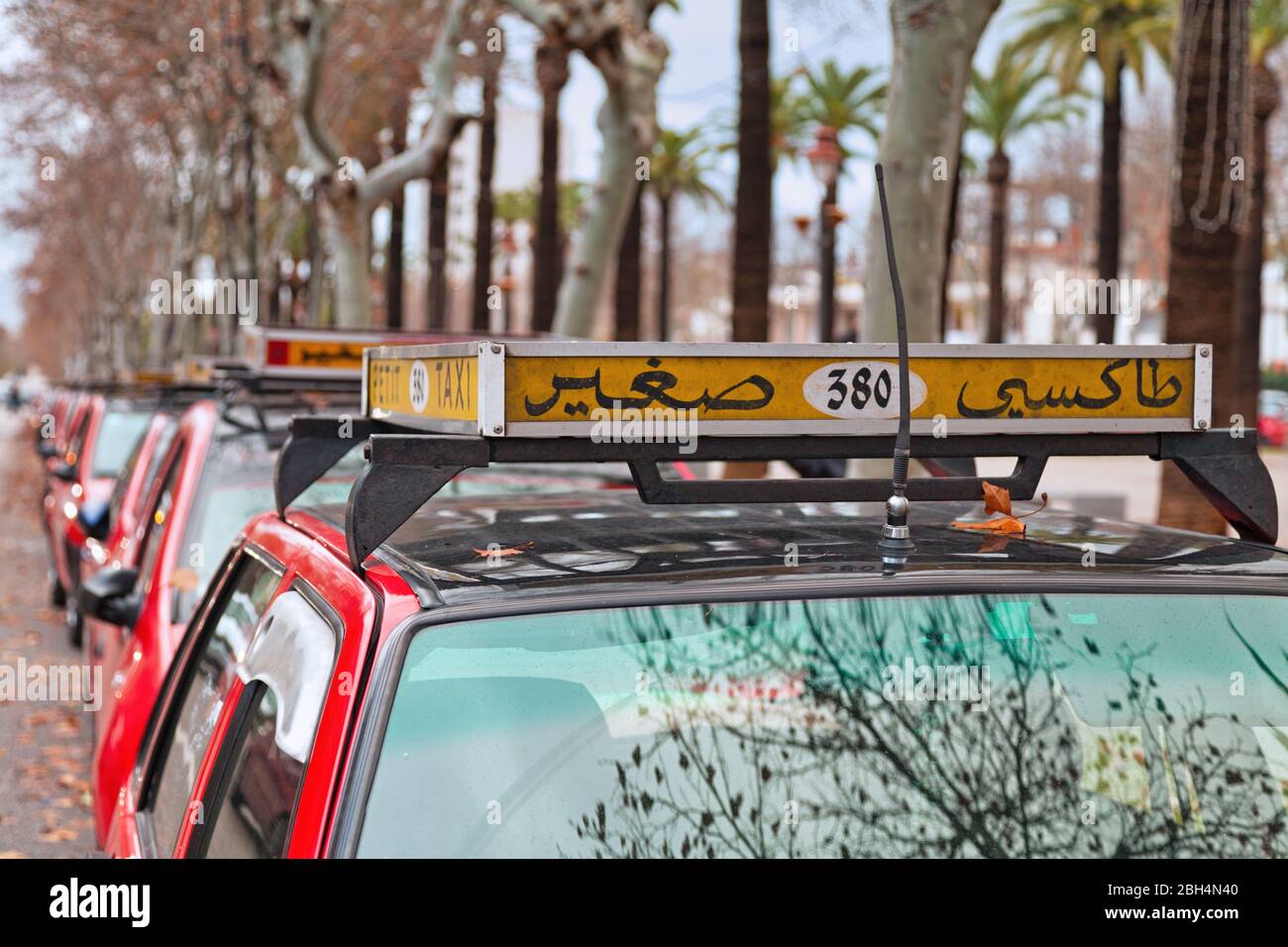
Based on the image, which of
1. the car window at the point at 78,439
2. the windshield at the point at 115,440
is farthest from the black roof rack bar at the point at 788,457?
the car window at the point at 78,439

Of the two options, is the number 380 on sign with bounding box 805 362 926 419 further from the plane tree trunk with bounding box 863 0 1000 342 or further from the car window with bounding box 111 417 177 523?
the plane tree trunk with bounding box 863 0 1000 342

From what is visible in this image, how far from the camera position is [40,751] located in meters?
8.57

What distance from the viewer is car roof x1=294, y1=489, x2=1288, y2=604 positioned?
2.40m

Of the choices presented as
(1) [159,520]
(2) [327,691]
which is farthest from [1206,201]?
(2) [327,691]

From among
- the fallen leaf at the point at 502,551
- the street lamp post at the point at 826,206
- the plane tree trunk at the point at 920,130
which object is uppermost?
the street lamp post at the point at 826,206

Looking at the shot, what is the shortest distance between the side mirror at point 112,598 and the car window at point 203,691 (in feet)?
5.89

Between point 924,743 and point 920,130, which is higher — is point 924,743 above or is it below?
below

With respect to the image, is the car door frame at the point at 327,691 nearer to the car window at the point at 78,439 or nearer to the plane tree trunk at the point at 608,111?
the car window at the point at 78,439

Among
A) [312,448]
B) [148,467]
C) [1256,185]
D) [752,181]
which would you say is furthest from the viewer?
[1256,185]

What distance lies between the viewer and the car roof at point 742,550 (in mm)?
2396

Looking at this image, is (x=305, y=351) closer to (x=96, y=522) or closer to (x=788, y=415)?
(x=96, y=522)

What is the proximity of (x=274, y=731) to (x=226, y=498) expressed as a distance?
367 centimetres

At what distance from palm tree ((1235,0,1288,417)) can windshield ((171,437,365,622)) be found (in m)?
20.6
